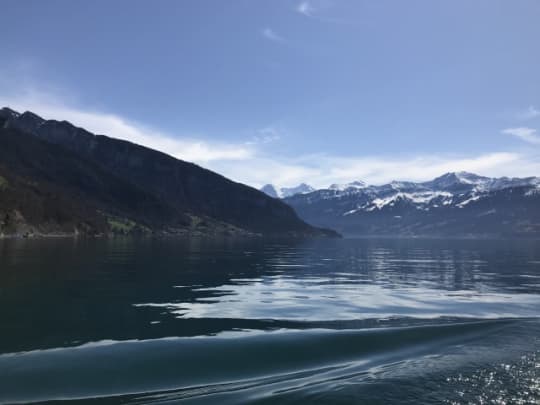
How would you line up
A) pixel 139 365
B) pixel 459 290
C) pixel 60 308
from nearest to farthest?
pixel 139 365, pixel 60 308, pixel 459 290

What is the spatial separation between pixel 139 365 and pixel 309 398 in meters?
8.93

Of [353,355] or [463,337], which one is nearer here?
[353,355]

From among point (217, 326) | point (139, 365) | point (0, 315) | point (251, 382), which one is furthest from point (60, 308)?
point (251, 382)

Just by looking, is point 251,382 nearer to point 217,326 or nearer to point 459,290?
point 217,326

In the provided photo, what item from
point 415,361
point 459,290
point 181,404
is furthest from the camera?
point 459,290

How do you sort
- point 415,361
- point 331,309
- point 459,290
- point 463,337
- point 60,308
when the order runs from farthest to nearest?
1. point 459,290
2. point 331,309
3. point 60,308
4. point 463,337
5. point 415,361

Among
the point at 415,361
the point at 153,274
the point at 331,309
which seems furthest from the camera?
the point at 153,274

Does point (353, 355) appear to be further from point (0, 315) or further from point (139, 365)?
point (0, 315)

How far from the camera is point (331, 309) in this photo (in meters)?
38.9

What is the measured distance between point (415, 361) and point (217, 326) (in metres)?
13.6

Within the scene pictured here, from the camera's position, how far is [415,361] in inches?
924

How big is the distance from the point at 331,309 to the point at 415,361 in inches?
615

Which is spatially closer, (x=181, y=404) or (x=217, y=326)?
(x=181, y=404)

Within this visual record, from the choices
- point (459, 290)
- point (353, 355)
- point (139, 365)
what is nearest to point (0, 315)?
point (139, 365)
